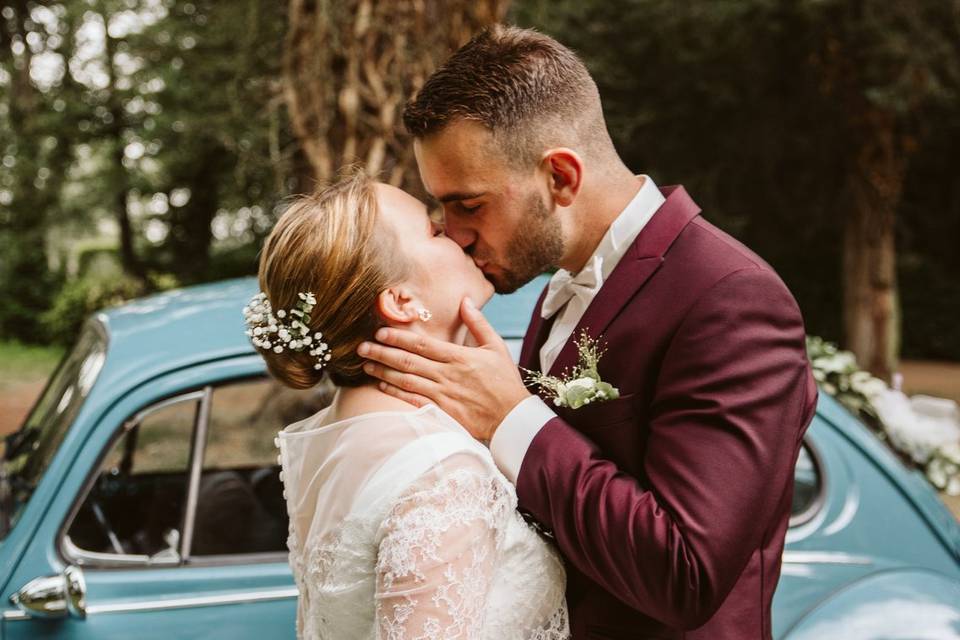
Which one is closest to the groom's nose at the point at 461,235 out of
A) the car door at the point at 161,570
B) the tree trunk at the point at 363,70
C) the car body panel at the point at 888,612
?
the car door at the point at 161,570

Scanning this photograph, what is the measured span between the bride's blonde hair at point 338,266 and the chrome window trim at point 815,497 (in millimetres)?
1480

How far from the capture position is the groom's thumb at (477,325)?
1.71 meters

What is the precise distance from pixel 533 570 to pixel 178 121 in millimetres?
14349

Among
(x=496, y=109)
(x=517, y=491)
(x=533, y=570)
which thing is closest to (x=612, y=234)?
(x=496, y=109)

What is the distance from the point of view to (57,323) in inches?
687

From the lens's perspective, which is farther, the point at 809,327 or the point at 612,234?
the point at 809,327

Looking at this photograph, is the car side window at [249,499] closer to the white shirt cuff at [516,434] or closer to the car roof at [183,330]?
the car roof at [183,330]

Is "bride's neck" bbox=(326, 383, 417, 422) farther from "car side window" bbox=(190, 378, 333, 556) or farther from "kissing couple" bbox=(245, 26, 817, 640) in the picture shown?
"car side window" bbox=(190, 378, 333, 556)

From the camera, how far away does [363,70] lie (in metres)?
3.65

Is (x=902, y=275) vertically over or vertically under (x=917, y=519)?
under

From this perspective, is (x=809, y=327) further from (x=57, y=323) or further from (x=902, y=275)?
(x=57, y=323)

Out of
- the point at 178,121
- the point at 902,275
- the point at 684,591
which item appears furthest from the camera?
the point at 902,275

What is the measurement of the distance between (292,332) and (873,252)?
36.4 ft

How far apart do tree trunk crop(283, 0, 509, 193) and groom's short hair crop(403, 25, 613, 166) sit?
1869 millimetres
